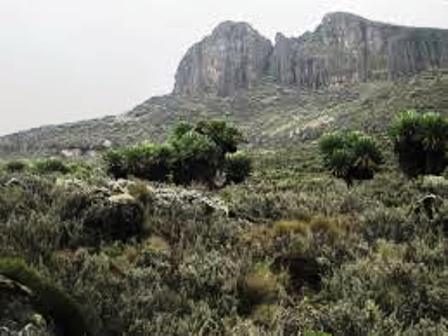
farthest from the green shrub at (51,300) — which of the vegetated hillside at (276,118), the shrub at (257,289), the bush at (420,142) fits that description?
the vegetated hillside at (276,118)

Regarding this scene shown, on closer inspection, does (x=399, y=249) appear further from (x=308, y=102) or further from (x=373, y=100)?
(x=308, y=102)

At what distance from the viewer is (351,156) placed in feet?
121

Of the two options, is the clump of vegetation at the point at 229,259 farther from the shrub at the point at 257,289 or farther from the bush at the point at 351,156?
the bush at the point at 351,156

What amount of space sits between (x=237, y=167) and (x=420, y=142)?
12.3m

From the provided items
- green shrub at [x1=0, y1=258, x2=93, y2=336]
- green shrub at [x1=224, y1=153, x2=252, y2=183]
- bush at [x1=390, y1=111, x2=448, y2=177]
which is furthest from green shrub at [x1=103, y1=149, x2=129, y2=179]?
green shrub at [x1=0, y1=258, x2=93, y2=336]

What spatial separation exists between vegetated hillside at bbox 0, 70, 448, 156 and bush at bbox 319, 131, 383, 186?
53451 mm

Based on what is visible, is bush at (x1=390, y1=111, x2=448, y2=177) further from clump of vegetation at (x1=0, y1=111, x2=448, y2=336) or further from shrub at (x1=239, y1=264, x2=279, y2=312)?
shrub at (x1=239, y1=264, x2=279, y2=312)

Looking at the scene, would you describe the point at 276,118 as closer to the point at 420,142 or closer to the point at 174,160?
the point at 174,160

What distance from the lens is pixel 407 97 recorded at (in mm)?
112500

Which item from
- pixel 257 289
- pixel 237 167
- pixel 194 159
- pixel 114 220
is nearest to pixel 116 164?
pixel 194 159

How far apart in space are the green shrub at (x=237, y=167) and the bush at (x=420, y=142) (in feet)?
35.4

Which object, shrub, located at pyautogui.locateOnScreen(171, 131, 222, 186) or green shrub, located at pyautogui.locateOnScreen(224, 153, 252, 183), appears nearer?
shrub, located at pyautogui.locateOnScreen(171, 131, 222, 186)

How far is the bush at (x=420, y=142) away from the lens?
32.2 m

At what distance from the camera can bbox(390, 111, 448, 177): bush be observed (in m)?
32.2
